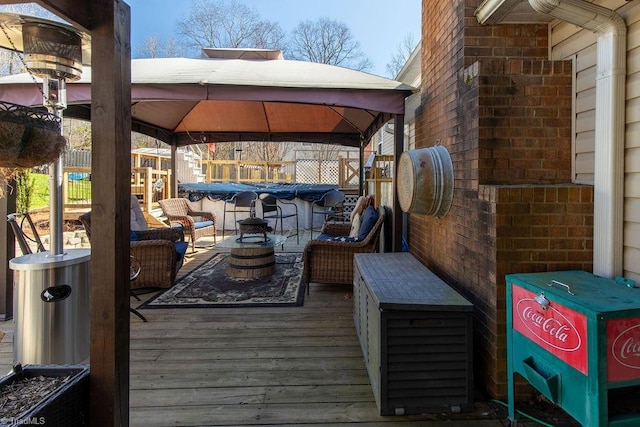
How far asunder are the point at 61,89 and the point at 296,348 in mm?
2375

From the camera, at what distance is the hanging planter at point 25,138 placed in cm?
165

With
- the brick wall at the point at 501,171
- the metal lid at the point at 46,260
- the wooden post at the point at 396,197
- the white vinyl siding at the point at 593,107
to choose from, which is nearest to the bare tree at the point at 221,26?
the wooden post at the point at 396,197

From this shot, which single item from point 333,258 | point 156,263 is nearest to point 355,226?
point 333,258

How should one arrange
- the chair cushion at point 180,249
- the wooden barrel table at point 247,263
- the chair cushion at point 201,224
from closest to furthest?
the chair cushion at point 180,249
the wooden barrel table at point 247,263
the chair cushion at point 201,224

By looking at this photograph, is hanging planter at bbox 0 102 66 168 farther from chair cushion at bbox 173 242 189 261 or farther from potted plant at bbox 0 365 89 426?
chair cushion at bbox 173 242 189 261

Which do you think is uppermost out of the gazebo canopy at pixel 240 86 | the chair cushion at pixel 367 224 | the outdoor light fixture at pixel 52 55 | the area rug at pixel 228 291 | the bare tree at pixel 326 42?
the bare tree at pixel 326 42

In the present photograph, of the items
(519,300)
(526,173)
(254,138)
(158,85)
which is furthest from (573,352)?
(254,138)

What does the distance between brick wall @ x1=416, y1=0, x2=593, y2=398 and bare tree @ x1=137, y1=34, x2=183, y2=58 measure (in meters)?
18.1

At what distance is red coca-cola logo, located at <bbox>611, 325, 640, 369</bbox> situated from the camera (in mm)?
1349

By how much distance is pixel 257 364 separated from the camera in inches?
98.1

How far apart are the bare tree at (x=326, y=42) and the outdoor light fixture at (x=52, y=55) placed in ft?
58.6

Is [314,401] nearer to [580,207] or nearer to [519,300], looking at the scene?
[519,300]

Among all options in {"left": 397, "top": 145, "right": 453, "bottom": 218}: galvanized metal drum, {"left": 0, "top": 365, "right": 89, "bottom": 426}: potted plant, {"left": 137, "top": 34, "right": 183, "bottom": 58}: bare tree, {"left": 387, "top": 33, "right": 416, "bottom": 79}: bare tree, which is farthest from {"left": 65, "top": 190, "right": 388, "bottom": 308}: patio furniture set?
{"left": 137, "top": 34, "right": 183, "bottom": 58}: bare tree

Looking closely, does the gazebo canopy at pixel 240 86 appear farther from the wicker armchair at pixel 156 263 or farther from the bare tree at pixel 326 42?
the bare tree at pixel 326 42
